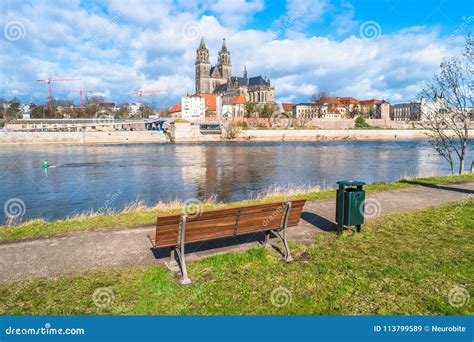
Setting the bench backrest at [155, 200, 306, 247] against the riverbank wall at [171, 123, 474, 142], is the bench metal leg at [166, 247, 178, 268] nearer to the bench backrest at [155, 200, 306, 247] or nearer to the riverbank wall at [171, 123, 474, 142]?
the bench backrest at [155, 200, 306, 247]

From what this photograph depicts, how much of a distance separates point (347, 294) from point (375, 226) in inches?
159

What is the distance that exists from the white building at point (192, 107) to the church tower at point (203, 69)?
87.9ft

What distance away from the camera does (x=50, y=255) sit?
6906 millimetres

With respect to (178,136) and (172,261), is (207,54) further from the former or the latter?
(172,261)

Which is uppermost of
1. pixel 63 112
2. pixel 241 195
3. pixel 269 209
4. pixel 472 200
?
pixel 63 112

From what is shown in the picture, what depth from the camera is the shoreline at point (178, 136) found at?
3361 inches

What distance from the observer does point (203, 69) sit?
18262 cm

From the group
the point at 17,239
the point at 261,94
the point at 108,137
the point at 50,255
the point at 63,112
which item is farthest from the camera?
the point at 261,94

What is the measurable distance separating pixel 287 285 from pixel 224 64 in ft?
616

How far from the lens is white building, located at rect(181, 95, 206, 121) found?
15612 centimetres

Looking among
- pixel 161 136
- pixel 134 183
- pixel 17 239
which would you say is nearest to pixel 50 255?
pixel 17 239

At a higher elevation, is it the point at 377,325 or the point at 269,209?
the point at 269,209

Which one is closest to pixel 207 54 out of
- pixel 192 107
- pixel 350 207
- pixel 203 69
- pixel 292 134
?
pixel 203 69

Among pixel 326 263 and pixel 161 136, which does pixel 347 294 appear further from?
pixel 161 136
